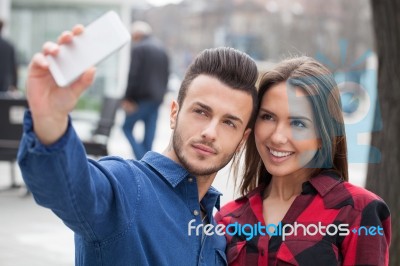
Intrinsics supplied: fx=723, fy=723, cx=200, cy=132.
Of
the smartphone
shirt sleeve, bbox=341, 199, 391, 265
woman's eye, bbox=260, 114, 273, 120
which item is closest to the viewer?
the smartphone

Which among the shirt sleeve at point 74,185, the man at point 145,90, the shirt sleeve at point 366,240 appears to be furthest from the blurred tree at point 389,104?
the man at point 145,90

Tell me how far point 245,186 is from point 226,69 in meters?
0.58

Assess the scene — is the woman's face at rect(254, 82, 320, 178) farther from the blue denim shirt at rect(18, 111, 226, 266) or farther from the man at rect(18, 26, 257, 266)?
the blue denim shirt at rect(18, 111, 226, 266)

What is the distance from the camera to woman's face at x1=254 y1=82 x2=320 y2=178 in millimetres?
2436

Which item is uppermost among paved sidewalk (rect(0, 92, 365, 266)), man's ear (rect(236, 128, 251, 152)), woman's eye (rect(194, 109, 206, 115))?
woman's eye (rect(194, 109, 206, 115))

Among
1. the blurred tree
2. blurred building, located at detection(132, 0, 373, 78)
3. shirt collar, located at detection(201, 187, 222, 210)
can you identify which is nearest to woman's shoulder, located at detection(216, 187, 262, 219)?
shirt collar, located at detection(201, 187, 222, 210)

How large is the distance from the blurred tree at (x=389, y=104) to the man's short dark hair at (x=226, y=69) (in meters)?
2.15

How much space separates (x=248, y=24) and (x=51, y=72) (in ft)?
198

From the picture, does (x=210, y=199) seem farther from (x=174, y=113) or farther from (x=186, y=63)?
(x=186, y=63)

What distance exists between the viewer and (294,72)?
2.55 m

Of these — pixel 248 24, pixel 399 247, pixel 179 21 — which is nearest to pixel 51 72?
pixel 399 247

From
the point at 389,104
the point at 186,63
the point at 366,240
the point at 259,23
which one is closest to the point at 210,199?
the point at 366,240

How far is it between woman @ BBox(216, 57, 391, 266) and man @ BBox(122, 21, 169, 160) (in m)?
7.41

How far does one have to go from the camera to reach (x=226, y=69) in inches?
94.6
